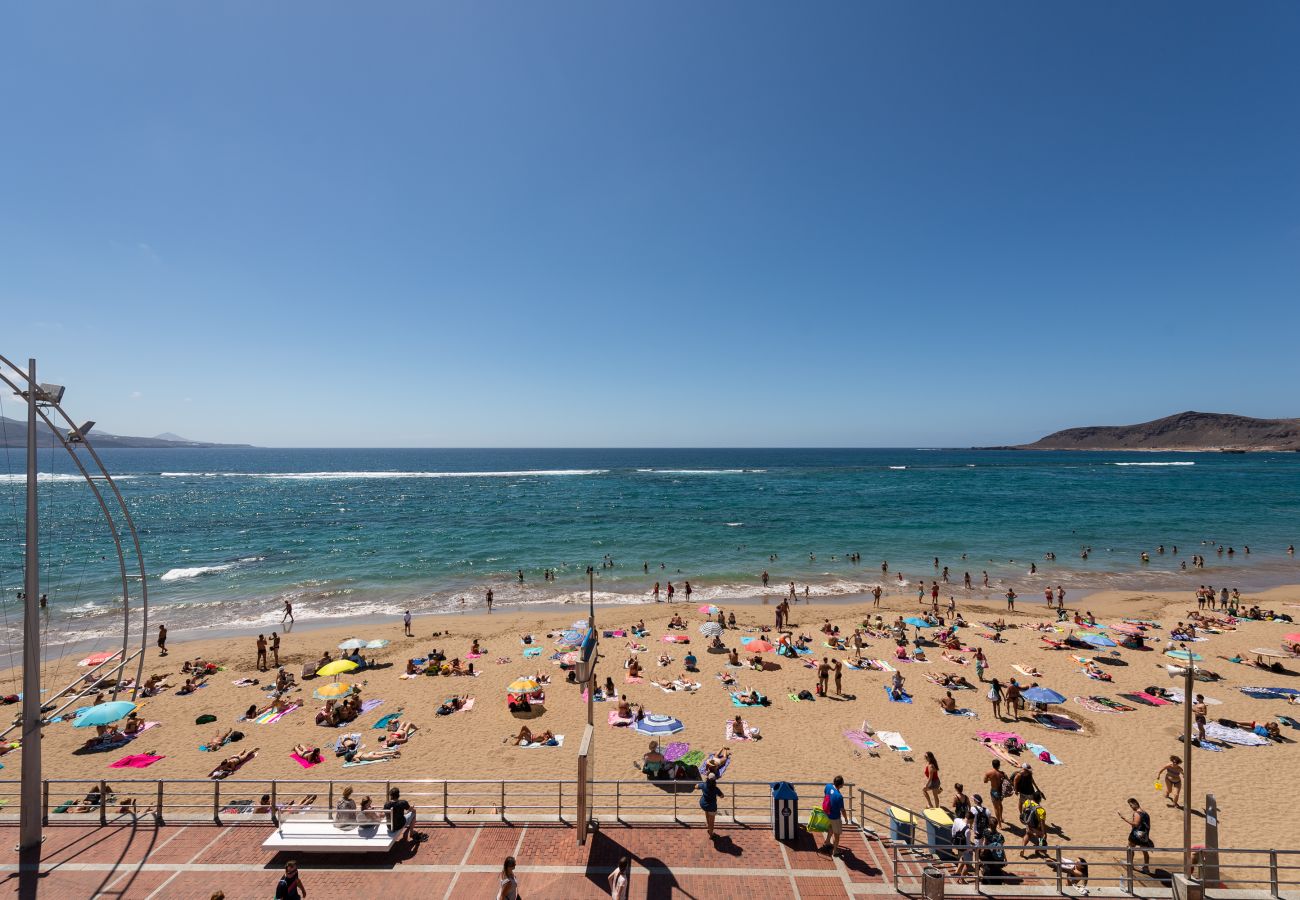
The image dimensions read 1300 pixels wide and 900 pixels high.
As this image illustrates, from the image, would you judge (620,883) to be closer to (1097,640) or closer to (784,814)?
(784,814)

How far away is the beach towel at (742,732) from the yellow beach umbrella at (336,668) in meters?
14.9

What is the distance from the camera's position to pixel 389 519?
63.8 metres

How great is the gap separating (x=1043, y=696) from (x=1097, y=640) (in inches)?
354

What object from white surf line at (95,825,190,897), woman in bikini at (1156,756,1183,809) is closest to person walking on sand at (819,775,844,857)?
woman in bikini at (1156,756,1183,809)

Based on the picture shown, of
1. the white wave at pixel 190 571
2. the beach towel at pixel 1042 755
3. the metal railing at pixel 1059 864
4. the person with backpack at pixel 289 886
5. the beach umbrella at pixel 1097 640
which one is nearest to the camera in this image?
the person with backpack at pixel 289 886

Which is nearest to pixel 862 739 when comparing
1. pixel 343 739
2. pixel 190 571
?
pixel 343 739

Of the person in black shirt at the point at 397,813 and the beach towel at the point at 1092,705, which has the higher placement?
the person in black shirt at the point at 397,813

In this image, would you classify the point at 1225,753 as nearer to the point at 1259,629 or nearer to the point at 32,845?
the point at 1259,629

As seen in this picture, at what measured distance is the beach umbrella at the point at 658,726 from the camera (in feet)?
53.6

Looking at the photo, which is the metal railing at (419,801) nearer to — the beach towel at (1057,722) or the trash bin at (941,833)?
the trash bin at (941,833)

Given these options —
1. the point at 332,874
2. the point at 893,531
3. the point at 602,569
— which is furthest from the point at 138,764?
the point at 893,531

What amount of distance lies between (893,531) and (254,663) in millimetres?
52452

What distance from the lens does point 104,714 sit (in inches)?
585

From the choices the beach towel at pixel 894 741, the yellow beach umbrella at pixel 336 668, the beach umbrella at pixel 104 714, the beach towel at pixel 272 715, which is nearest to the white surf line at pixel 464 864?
the beach towel at pixel 894 741
